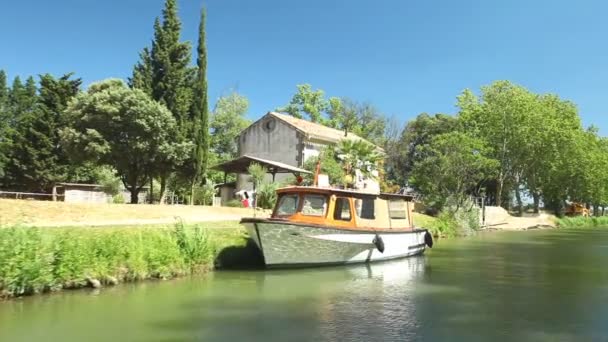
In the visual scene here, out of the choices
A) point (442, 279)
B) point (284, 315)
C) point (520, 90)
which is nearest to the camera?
point (284, 315)

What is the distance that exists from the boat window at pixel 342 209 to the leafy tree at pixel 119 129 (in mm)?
14168

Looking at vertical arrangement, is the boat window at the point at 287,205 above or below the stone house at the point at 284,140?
below

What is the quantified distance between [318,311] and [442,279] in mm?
6508

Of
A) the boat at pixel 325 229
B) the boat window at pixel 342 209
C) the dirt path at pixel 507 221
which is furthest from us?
the dirt path at pixel 507 221

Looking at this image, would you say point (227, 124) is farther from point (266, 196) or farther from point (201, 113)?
point (266, 196)

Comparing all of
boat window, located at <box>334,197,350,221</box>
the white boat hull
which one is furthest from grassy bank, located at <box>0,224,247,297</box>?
boat window, located at <box>334,197,350,221</box>

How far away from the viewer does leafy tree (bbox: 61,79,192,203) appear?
28.0m

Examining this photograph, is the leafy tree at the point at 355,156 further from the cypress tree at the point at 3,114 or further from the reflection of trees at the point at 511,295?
the cypress tree at the point at 3,114

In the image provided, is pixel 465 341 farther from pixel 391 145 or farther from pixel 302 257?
Result: pixel 391 145

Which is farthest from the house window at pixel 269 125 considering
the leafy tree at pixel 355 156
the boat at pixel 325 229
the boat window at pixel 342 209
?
the boat window at pixel 342 209

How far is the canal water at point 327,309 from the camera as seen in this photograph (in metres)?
9.49

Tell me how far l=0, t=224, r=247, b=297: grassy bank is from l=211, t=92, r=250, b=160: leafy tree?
139 ft

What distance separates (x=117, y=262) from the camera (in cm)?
1338

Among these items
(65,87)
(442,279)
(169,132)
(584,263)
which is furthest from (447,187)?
(65,87)
